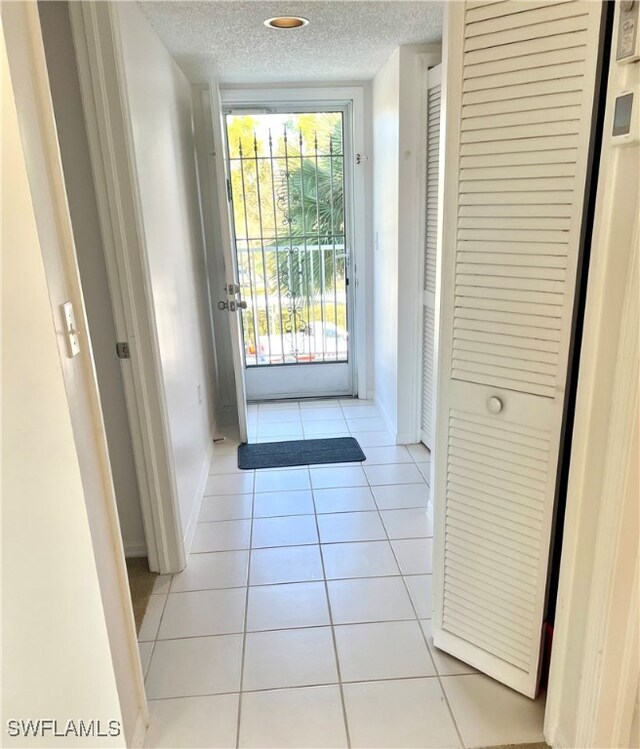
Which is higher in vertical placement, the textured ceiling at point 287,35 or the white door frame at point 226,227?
the textured ceiling at point 287,35

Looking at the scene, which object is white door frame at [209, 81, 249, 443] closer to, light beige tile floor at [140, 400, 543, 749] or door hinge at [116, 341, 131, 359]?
light beige tile floor at [140, 400, 543, 749]

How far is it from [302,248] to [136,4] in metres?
2.01

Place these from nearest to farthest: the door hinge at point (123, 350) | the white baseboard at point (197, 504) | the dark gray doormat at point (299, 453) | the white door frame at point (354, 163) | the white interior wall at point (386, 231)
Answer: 1. the door hinge at point (123, 350)
2. the white baseboard at point (197, 504)
3. the white interior wall at point (386, 231)
4. the dark gray doormat at point (299, 453)
5. the white door frame at point (354, 163)

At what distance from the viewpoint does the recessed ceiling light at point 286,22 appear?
225 centimetres

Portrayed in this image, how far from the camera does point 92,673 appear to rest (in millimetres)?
1337

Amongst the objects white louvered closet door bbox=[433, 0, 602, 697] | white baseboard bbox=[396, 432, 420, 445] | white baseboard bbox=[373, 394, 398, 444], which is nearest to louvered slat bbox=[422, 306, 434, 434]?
white baseboard bbox=[396, 432, 420, 445]

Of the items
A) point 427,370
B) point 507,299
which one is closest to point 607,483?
point 507,299

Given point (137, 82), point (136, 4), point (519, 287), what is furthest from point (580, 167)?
point (136, 4)

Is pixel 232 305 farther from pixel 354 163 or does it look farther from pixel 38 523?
pixel 38 523

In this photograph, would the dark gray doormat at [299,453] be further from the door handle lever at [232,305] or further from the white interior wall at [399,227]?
the door handle lever at [232,305]

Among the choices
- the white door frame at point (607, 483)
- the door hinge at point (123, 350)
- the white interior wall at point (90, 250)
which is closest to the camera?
the white door frame at point (607, 483)

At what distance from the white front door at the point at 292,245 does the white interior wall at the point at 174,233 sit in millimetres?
500

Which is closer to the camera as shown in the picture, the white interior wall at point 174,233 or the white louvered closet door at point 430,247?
the white interior wall at point 174,233
